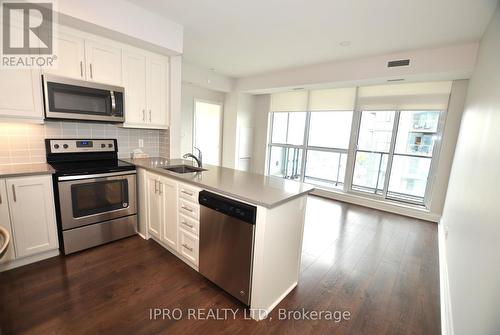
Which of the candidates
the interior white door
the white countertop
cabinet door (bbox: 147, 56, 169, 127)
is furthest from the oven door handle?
the interior white door

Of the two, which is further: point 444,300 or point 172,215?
point 172,215

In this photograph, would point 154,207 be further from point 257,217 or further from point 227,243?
point 257,217

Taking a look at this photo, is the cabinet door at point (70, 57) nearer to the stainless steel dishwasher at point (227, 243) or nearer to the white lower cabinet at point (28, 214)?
the white lower cabinet at point (28, 214)

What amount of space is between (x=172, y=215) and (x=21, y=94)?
1.84 m

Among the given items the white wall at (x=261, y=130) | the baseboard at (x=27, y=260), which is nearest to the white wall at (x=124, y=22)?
the baseboard at (x=27, y=260)

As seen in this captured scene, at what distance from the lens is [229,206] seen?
1.76 meters

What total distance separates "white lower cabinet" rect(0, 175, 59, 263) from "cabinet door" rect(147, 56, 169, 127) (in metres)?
1.41

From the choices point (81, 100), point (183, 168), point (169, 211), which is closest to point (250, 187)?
point (169, 211)

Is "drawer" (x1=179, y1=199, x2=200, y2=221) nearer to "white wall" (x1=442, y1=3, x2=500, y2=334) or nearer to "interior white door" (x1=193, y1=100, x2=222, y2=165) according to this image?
"white wall" (x1=442, y1=3, x2=500, y2=334)

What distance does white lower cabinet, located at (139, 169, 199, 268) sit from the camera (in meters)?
2.17

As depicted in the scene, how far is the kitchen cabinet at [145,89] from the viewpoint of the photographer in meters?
2.83

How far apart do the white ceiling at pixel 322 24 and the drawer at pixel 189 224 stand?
231cm

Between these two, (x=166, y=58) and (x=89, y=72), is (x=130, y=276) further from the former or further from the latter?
(x=166, y=58)

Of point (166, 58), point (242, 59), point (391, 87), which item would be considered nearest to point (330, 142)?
point (391, 87)
